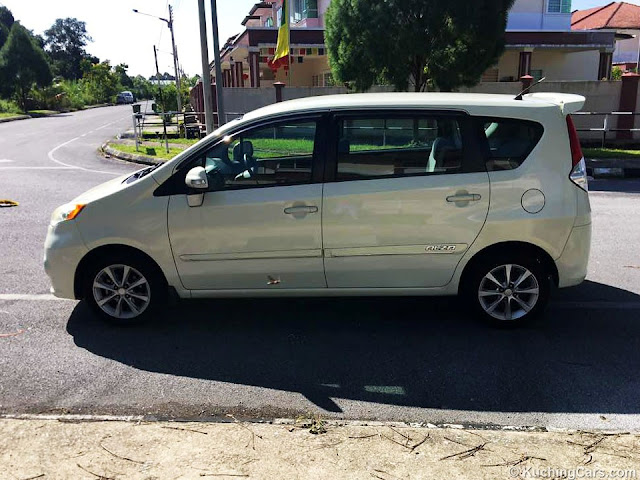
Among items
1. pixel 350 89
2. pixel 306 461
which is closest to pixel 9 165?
pixel 350 89

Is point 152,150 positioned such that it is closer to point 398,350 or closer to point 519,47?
point 398,350

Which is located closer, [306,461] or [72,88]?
[306,461]

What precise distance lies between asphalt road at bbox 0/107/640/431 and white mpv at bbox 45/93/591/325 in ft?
1.18

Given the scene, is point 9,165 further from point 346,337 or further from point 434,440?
point 434,440

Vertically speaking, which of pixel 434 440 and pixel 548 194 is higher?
A: pixel 548 194

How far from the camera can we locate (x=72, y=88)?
70.8 meters

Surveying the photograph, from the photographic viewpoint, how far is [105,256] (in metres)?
4.68

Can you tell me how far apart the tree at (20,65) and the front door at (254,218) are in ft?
183

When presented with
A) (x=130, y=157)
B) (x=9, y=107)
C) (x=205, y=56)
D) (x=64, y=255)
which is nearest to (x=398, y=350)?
(x=64, y=255)

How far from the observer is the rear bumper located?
449 centimetres

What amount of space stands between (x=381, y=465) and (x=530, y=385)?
55.9 inches

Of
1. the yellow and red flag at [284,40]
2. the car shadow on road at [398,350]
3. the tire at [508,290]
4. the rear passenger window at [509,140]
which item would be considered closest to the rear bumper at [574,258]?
the tire at [508,290]

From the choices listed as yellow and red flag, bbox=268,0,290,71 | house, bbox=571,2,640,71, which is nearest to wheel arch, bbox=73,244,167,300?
yellow and red flag, bbox=268,0,290,71

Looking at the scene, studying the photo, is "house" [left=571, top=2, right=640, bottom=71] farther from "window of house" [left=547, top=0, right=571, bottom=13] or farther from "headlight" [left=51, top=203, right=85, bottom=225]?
"headlight" [left=51, top=203, right=85, bottom=225]
